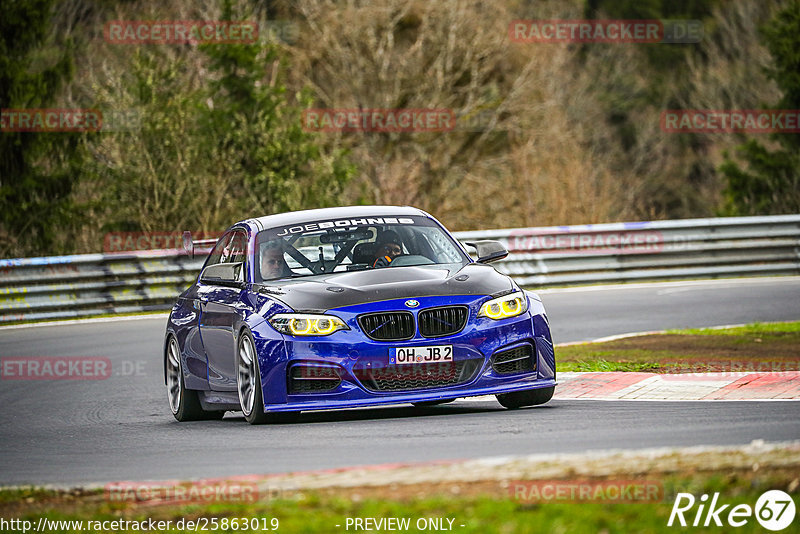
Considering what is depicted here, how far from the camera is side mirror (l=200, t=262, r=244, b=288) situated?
11148 mm

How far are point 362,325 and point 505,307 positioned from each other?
1.09 metres

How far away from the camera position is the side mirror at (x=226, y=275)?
1115 cm

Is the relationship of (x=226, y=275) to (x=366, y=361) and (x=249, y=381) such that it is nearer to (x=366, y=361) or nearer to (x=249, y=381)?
(x=249, y=381)

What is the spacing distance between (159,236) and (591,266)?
8.79 m

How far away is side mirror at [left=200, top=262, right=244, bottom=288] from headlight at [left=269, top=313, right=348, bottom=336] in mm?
1146

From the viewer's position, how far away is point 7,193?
3045cm

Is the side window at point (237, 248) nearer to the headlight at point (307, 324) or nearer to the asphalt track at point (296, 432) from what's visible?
the asphalt track at point (296, 432)

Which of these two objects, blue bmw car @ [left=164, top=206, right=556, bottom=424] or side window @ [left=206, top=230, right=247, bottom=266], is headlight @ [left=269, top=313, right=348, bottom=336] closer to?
blue bmw car @ [left=164, top=206, right=556, bottom=424]

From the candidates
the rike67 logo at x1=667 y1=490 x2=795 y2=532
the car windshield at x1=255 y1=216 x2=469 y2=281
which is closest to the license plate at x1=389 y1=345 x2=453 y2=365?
the car windshield at x1=255 y1=216 x2=469 y2=281

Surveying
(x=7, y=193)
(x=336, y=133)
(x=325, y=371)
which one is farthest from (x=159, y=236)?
(x=325, y=371)

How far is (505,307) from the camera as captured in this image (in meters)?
10.3

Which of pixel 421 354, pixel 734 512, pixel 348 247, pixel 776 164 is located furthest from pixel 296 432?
pixel 776 164

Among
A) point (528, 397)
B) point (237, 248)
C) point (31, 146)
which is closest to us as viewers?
point (528, 397)

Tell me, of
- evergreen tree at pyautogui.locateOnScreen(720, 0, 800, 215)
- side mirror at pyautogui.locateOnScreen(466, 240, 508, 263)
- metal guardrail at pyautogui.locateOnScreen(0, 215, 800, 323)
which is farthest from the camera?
evergreen tree at pyautogui.locateOnScreen(720, 0, 800, 215)
